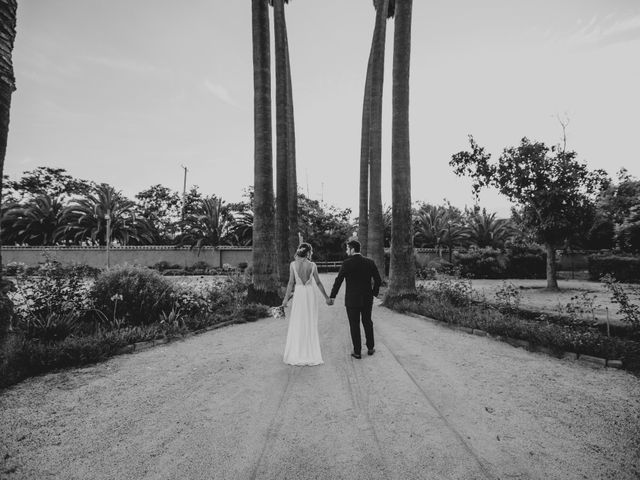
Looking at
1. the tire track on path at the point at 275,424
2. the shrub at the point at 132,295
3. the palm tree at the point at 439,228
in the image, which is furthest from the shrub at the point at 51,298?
the palm tree at the point at 439,228

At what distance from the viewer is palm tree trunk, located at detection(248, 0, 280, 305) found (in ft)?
35.5

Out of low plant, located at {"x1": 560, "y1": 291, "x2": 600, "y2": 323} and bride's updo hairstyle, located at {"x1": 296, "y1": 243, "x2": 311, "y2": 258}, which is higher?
bride's updo hairstyle, located at {"x1": 296, "y1": 243, "x2": 311, "y2": 258}

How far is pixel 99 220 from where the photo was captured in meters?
31.2

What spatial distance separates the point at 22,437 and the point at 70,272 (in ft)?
15.8

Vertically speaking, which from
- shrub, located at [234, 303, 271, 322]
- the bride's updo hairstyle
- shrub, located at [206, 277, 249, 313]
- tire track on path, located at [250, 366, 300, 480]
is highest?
the bride's updo hairstyle

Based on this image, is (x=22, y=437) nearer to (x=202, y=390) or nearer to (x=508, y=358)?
(x=202, y=390)

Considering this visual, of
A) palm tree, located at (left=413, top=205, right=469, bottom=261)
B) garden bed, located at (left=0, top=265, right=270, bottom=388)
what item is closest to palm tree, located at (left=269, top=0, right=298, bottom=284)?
garden bed, located at (left=0, top=265, right=270, bottom=388)

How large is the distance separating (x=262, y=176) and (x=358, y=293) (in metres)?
6.61

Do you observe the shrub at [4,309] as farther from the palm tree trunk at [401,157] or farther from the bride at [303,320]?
the palm tree trunk at [401,157]

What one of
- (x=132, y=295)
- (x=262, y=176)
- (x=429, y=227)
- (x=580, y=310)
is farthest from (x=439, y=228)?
(x=132, y=295)

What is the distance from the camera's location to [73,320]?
20.7 feet

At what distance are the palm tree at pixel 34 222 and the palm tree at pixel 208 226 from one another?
12809mm

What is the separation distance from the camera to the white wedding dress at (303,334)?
5258mm

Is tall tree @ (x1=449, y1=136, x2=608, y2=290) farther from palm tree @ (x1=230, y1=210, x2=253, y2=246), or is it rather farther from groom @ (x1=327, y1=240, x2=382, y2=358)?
palm tree @ (x1=230, y1=210, x2=253, y2=246)
